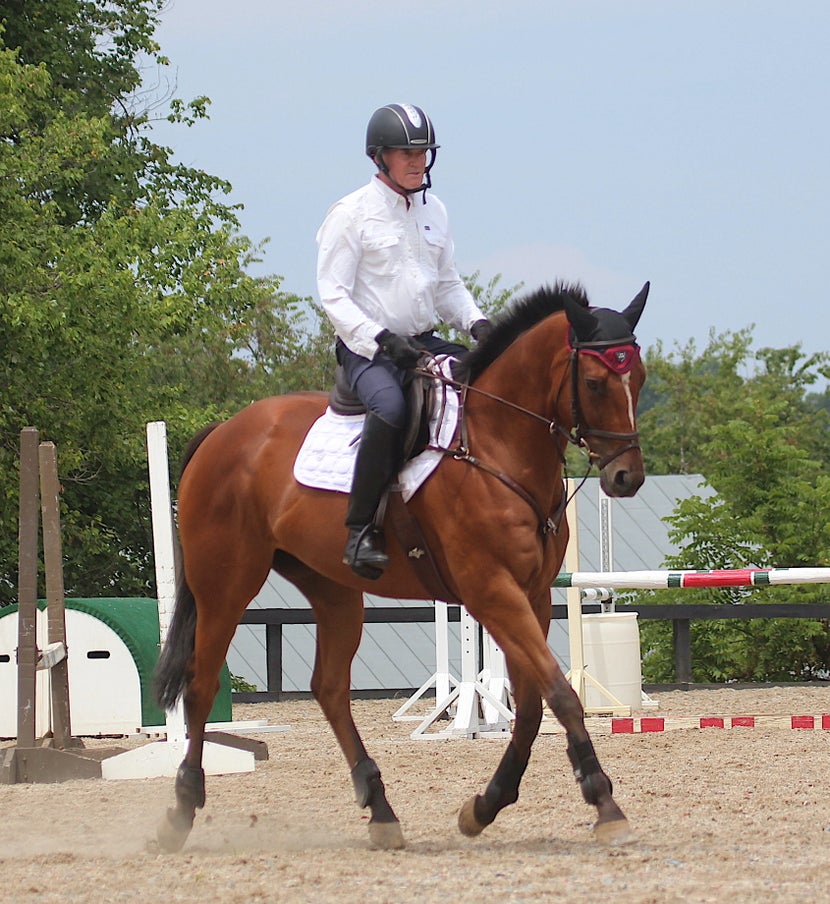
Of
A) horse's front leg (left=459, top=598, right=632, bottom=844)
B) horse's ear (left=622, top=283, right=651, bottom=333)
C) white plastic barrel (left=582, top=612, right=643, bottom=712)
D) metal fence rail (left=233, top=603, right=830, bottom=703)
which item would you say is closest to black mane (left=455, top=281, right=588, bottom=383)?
horse's ear (left=622, top=283, right=651, bottom=333)

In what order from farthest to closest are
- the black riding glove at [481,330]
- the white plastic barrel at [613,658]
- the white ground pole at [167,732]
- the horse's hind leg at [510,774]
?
1. the white plastic barrel at [613,658]
2. the white ground pole at [167,732]
3. the black riding glove at [481,330]
4. the horse's hind leg at [510,774]

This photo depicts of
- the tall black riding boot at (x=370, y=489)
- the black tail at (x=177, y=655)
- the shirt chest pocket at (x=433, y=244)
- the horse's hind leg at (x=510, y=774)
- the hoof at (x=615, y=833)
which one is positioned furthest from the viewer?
the black tail at (x=177, y=655)

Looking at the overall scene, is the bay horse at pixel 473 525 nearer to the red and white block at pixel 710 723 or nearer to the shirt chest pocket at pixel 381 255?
the shirt chest pocket at pixel 381 255

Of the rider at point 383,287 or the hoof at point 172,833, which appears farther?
the hoof at point 172,833

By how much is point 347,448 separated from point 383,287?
0.69 meters

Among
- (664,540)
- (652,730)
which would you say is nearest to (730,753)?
(652,730)

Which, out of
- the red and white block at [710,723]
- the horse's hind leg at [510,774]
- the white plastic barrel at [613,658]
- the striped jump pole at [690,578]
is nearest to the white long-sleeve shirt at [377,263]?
the horse's hind leg at [510,774]

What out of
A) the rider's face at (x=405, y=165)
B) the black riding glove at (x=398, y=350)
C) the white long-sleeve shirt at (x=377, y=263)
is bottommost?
the black riding glove at (x=398, y=350)

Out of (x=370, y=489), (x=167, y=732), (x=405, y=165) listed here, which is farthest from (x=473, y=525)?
(x=167, y=732)

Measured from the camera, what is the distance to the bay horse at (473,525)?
5.17 metres

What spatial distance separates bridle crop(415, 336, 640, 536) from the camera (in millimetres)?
5156

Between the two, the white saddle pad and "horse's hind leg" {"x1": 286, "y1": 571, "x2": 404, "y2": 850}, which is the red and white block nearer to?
"horse's hind leg" {"x1": 286, "y1": 571, "x2": 404, "y2": 850}

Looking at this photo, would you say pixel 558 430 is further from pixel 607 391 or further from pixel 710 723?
pixel 710 723

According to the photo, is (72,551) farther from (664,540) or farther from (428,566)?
(428,566)
